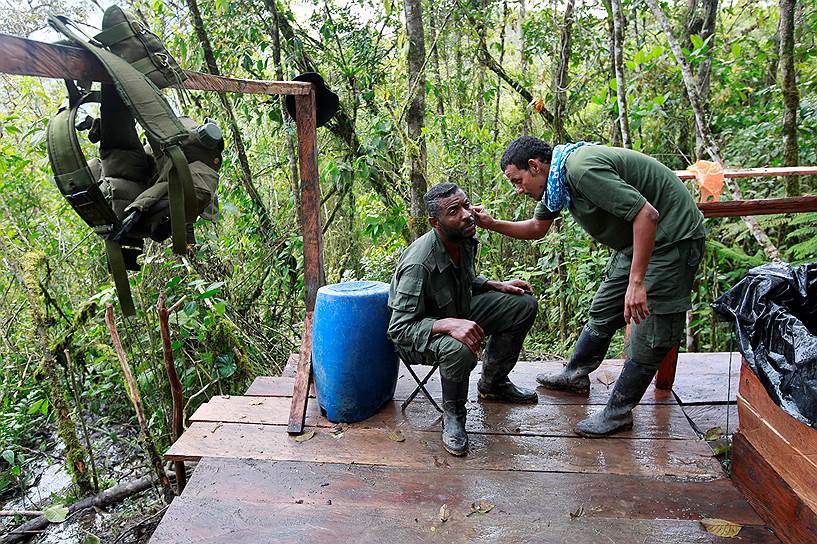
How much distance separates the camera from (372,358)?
2908 millimetres

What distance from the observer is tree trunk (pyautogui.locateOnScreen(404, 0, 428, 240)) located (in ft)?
15.2

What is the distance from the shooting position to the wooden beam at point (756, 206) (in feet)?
9.50

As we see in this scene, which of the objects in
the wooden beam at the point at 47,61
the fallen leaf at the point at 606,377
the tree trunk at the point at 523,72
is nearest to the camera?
the wooden beam at the point at 47,61

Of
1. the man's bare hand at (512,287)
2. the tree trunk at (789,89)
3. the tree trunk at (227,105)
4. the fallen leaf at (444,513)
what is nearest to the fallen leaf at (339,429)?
the fallen leaf at (444,513)

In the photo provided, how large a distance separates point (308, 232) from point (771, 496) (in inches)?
100

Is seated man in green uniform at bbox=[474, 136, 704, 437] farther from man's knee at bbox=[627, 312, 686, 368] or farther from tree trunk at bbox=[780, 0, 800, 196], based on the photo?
tree trunk at bbox=[780, 0, 800, 196]

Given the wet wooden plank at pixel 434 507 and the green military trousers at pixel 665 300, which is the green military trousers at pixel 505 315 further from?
the wet wooden plank at pixel 434 507

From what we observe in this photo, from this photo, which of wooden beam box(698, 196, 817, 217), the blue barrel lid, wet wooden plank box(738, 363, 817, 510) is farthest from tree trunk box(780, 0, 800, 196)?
the blue barrel lid

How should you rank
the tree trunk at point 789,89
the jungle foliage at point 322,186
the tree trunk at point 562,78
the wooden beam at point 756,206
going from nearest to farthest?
the wooden beam at point 756,206
the tree trunk at point 789,89
the jungle foliage at point 322,186
the tree trunk at point 562,78

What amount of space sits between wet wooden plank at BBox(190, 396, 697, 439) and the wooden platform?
1cm

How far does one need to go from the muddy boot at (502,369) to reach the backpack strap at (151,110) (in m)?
1.89

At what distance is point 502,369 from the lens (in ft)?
10.3

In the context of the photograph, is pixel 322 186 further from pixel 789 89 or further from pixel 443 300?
pixel 789 89

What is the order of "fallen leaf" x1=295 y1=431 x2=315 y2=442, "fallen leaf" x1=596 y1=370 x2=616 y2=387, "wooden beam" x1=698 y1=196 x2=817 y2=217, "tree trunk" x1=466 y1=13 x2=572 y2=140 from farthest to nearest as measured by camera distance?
1. "tree trunk" x1=466 y1=13 x2=572 y2=140
2. "fallen leaf" x1=596 y1=370 x2=616 y2=387
3. "wooden beam" x1=698 y1=196 x2=817 y2=217
4. "fallen leaf" x1=295 y1=431 x2=315 y2=442
